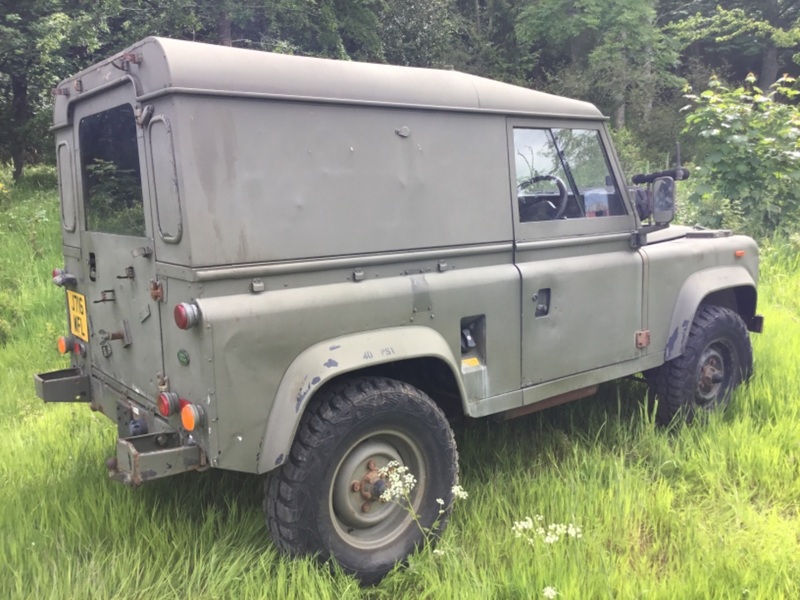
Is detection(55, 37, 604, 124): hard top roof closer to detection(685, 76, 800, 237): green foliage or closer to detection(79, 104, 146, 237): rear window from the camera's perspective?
detection(79, 104, 146, 237): rear window

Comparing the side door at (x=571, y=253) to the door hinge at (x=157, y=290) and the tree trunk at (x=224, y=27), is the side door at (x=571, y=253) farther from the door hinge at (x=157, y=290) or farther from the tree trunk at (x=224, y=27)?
the tree trunk at (x=224, y=27)

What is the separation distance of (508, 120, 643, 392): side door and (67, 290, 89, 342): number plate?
90.6 inches

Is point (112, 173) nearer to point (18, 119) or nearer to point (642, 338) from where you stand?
point (642, 338)

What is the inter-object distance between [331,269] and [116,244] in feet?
3.56

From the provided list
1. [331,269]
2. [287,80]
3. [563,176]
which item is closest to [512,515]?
[331,269]

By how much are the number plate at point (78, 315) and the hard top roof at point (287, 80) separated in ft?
3.08

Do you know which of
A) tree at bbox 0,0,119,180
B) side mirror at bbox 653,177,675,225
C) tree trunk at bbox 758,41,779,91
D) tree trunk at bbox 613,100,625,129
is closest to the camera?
side mirror at bbox 653,177,675,225

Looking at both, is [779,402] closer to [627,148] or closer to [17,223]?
[17,223]

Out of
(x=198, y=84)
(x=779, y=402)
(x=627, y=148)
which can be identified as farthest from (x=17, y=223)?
(x=627, y=148)

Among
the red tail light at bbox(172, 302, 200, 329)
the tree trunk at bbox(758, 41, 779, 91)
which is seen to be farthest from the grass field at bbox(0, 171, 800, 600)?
the tree trunk at bbox(758, 41, 779, 91)

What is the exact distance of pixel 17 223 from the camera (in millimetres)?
8609

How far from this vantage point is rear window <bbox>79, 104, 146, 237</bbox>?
2898 mm

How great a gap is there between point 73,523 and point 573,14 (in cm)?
2032

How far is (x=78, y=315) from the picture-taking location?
3.68 m
